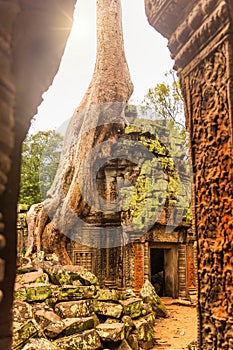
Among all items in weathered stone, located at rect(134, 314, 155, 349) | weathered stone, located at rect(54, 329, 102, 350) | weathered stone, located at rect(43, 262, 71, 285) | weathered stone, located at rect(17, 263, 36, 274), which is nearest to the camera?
weathered stone, located at rect(54, 329, 102, 350)

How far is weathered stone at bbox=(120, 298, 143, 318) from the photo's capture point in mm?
7631

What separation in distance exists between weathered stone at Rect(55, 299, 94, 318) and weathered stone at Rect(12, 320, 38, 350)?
1.32 meters

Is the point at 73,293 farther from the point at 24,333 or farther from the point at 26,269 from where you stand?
the point at 24,333

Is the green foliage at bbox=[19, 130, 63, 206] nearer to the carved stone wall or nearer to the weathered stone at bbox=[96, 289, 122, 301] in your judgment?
the weathered stone at bbox=[96, 289, 122, 301]

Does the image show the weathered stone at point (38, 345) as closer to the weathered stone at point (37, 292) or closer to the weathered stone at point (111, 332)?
the weathered stone at point (37, 292)

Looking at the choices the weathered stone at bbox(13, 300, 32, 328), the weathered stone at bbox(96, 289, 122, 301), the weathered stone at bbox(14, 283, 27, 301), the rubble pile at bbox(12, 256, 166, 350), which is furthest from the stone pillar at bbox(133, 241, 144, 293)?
the weathered stone at bbox(13, 300, 32, 328)

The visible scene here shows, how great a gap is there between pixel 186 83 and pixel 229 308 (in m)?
1.22

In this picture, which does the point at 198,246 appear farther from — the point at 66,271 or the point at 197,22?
the point at 66,271

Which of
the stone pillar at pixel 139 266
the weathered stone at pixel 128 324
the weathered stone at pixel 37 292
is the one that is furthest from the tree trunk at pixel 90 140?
the weathered stone at pixel 37 292

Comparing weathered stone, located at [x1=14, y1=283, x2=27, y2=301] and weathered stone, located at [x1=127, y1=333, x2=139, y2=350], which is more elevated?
weathered stone, located at [x1=14, y1=283, x2=27, y2=301]

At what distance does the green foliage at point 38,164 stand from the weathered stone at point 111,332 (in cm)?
1321

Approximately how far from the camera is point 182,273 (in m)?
12.4

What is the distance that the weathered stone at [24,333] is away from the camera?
478 cm

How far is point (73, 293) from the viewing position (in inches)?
277
